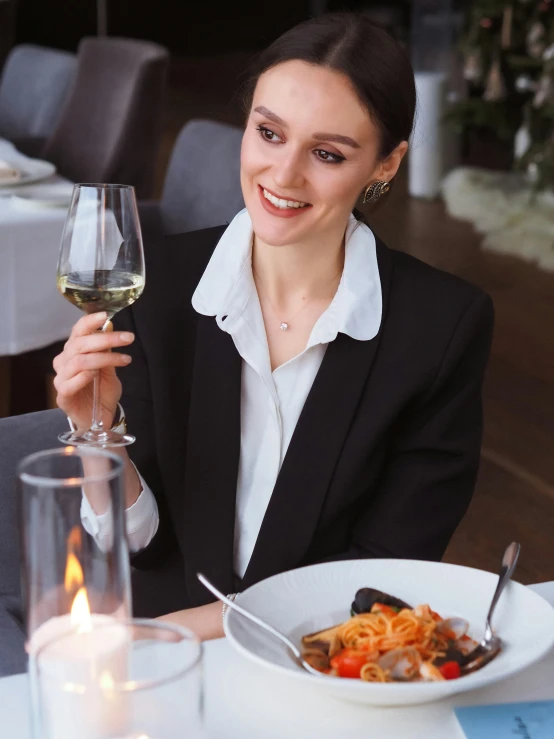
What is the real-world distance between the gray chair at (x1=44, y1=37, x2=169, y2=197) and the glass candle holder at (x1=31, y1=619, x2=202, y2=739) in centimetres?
301

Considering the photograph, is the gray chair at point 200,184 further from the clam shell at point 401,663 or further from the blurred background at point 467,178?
the clam shell at point 401,663

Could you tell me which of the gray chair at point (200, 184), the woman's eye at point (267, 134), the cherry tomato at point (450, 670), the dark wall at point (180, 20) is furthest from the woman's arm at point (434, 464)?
the dark wall at point (180, 20)

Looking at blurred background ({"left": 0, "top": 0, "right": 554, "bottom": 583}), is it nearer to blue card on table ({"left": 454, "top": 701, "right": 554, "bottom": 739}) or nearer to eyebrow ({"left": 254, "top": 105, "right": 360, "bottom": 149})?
eyebrow ({"left": 254, "top": 105, "right": 360, "bottom": 149})

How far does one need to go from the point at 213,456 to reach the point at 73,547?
85 centimetres

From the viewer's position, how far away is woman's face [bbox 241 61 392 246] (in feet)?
4.70

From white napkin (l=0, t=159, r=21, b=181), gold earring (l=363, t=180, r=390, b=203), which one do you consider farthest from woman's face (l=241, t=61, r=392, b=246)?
white napkin (l=0, t=159, r=21, b=181)

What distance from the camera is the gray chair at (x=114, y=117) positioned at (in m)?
3.49

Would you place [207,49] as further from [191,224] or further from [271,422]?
[271,422]

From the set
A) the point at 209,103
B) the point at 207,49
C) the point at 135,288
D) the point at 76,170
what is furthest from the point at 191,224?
the point at 207,49

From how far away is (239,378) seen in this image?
150 centimetres

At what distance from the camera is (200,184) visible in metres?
2.78

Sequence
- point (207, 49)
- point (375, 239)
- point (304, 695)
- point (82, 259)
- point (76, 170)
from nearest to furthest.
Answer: point (304, 695) < point (82, 259) < point (375, 239) < point (76, 170) < point (207, 49)

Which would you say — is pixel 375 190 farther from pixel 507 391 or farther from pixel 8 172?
pixel 507 391

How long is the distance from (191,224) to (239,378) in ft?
4.62
